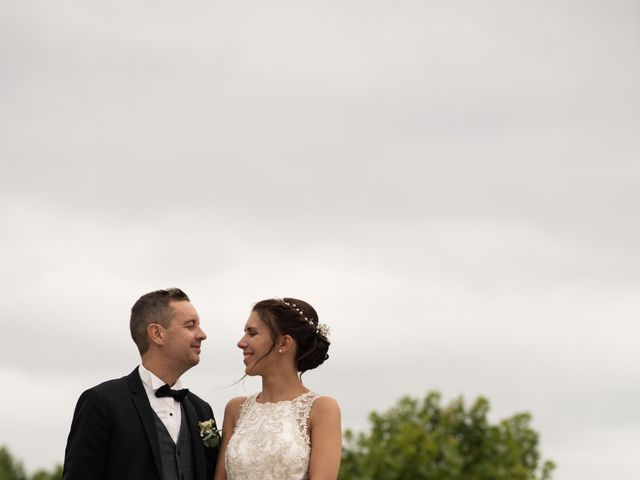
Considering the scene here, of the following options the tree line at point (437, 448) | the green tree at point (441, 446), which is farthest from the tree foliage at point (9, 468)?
the green tree at point (441, 446)

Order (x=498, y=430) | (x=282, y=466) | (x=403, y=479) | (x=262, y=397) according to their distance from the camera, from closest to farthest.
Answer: (x=282, y=466) < (x=262, y=397) < (x=403, y=479) < (x=498, y=430)

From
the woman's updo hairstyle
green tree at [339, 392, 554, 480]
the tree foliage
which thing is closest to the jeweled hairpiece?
the woman's updo hairstyle

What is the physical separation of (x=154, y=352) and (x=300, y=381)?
1451 millimetres

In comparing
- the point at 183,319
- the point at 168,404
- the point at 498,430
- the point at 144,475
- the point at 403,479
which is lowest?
the point at 144,475

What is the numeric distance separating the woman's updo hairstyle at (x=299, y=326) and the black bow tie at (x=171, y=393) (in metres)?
0.88

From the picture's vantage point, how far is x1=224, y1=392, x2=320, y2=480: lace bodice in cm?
927

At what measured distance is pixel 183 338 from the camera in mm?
9008

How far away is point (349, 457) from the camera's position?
89.6ft

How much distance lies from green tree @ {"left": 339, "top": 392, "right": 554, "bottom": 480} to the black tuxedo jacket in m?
17.6

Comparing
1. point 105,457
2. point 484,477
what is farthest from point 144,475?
point 484,477

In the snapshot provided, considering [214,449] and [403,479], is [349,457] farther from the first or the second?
[214,449]

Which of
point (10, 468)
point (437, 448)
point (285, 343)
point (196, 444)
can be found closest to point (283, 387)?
point (285, 343)

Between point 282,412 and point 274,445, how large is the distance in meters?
0.35

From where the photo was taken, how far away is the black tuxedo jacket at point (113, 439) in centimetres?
866
